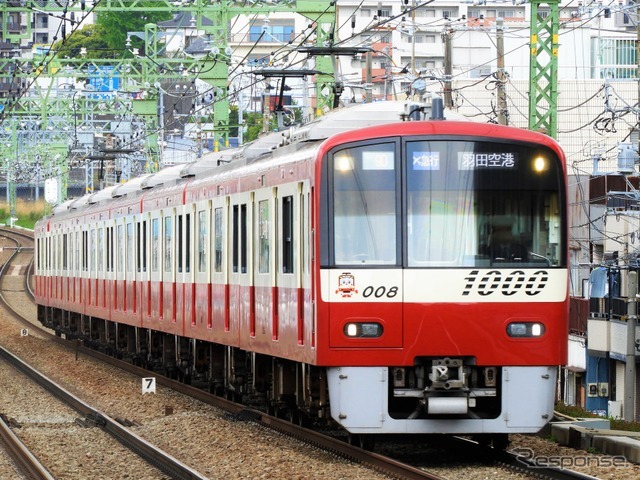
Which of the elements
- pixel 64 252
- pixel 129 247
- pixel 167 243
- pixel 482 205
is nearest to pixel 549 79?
pixel 167 243

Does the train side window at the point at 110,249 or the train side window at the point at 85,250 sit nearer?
the train side window at the point at 110,249

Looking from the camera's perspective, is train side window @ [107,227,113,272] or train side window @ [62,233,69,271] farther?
train side window @ [62,233,69,271]

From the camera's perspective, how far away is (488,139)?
38.5 ft

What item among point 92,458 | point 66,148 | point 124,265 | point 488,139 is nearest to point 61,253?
point 124,265

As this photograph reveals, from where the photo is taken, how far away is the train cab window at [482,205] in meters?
11.5

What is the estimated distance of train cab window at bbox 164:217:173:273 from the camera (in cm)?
1977

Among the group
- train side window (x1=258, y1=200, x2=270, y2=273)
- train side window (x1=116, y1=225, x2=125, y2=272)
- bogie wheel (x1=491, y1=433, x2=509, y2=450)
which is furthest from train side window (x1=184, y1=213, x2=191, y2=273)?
bogie wheel (x1=491, y1=433, x2=509, y2=450)

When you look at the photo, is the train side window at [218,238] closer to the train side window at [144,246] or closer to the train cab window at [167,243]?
the train cab window at [167,243]

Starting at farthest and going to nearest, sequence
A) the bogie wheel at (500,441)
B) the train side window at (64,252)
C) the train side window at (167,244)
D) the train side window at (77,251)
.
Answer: the train side window at (64,252) → the train side window at (77,251) → the train side window at (167,244) → the bogie wheel at (500,441)

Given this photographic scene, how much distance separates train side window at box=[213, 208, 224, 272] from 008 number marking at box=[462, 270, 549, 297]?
16.9 feet

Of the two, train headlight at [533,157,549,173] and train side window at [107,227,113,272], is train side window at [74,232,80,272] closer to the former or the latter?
train side window at [107,227,113,272]

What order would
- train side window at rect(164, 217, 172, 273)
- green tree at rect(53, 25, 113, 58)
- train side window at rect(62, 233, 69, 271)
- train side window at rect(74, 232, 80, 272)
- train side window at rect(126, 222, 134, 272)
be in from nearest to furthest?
train side window at rect(164, 217, 172, 273) < train side window at rect(126, 222, 134, 272) < train side window at rect(74, 232, 80, 272) < train side window at rect(62, 233, 69, 271) < green tree at rect(53, 25, 113, 58)

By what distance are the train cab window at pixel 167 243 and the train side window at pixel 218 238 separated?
3.18m

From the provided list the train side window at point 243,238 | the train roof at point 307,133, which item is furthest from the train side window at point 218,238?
the train side window at point 243,238
